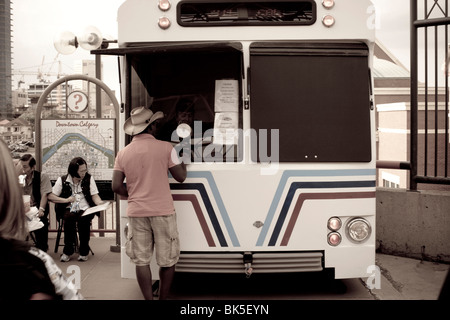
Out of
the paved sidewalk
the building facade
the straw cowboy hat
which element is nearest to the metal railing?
the paved sidewalk

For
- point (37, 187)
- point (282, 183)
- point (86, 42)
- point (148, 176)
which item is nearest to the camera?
point (148, 176)

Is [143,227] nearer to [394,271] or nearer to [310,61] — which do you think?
[310,61]

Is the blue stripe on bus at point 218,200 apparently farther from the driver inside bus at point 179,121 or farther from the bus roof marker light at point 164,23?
the bus roof marker light at point 164,23

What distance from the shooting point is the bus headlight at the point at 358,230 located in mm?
5559

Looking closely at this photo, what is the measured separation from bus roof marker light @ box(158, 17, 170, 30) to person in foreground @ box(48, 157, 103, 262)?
10.5 ft

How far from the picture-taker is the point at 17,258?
202 centimetres

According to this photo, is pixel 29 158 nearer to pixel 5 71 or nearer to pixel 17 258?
pixel 17 258

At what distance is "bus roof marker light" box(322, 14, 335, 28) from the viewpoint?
553cm

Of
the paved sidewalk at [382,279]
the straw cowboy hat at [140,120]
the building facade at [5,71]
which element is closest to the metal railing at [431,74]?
the paved sidewalk at [382,279]

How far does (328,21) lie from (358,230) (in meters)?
2.02

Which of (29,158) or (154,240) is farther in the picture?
(29,158)

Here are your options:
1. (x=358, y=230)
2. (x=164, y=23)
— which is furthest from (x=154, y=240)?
(x=164, y=23)

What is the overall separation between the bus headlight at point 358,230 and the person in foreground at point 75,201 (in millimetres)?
3929

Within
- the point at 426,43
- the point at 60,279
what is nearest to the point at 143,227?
the point at 60,279
